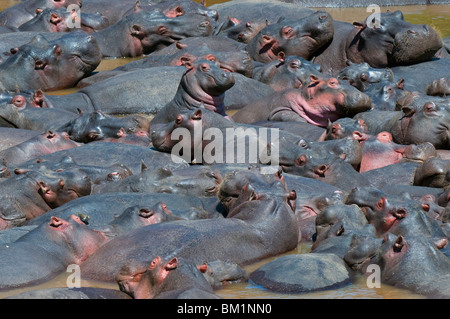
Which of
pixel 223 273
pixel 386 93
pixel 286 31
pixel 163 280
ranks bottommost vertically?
pixel 286 31

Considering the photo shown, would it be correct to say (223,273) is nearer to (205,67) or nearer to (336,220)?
(336,220)

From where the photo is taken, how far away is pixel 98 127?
9141mm

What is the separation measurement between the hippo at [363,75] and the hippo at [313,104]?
660 millimetres

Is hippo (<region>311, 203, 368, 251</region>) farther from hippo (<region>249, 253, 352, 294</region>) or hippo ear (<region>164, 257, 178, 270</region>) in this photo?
hippo ear (<region>164, 257, 178, 270</region>)

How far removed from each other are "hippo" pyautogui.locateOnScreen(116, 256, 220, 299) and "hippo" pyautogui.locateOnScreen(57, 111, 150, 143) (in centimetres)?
396

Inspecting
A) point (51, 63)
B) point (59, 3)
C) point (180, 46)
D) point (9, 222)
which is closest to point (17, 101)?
point (51, 63)

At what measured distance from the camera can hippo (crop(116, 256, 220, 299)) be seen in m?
4.82

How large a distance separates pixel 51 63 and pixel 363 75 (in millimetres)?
3867

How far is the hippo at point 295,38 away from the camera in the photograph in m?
12.0

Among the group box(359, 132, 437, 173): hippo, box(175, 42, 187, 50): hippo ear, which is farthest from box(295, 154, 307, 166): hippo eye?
box(175, 42, 187, 50): hippo ear

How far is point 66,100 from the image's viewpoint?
417 inches

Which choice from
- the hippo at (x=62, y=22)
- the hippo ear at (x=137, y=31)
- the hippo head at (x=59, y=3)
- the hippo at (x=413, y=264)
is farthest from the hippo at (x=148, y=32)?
the hippo at (x=413, y=264)
